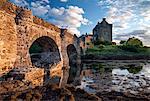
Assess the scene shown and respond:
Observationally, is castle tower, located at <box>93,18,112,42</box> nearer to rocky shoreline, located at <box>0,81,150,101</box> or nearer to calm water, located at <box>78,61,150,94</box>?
calm water, located at <box>78,61,150,94</box>

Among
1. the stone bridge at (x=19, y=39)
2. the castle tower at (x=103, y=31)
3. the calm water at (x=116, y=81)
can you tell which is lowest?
the calm water at (x=116, y=81)

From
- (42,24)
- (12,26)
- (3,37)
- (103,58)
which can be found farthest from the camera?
(103,58)

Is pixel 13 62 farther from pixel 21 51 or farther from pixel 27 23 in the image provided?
pixel 27 23

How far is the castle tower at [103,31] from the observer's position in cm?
9481

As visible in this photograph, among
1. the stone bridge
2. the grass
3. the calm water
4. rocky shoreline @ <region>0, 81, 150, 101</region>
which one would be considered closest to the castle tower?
the grass

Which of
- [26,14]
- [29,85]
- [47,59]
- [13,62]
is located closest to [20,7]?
[26,14]

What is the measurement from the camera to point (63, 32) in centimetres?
3628

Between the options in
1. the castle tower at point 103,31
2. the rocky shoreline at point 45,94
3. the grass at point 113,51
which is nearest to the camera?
the rocky shoreline at point 45,94

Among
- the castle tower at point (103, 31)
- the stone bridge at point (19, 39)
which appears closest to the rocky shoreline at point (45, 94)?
the stone bridge at point (19, 39)

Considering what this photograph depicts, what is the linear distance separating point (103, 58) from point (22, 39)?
139ft

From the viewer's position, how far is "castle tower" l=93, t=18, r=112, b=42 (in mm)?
94812

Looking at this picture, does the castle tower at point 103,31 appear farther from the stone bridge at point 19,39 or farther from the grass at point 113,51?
the stone bridge at point 19,39

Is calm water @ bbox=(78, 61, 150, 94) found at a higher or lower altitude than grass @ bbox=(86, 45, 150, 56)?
lower

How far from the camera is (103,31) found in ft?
312
